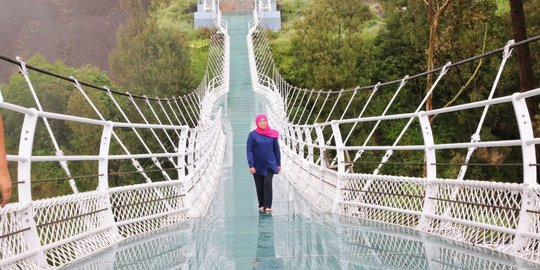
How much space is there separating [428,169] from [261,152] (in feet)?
8.83

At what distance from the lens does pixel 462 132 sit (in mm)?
30141

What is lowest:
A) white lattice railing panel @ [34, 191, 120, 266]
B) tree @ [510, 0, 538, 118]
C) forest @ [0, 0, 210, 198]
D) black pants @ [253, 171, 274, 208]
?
white lattice railing panel @ [34, 191, 120, 266]

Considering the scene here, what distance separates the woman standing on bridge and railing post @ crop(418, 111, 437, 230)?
2515 mm

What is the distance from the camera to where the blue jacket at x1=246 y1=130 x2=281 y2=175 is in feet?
28.2

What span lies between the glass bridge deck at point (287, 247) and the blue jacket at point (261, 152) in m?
0.51

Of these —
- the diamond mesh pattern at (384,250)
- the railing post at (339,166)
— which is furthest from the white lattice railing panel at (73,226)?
the railing post at (339,166)

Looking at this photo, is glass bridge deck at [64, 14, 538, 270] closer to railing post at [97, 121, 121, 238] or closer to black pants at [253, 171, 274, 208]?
black pants at [253, 171, 274, 208]

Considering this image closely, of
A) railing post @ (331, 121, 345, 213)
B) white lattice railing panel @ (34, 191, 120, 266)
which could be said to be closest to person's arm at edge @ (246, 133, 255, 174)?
railing post @ (331, 121, 345, 213)

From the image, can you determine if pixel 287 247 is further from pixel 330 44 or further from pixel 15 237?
pixel 330 44

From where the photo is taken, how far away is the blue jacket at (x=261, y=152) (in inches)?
339

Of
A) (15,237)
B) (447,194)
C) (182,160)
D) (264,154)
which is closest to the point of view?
(15,237)

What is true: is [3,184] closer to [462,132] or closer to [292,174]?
[292,174]

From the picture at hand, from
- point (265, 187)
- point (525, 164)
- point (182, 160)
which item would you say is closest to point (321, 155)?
point (265, 187)

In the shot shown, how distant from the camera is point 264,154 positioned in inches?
340
